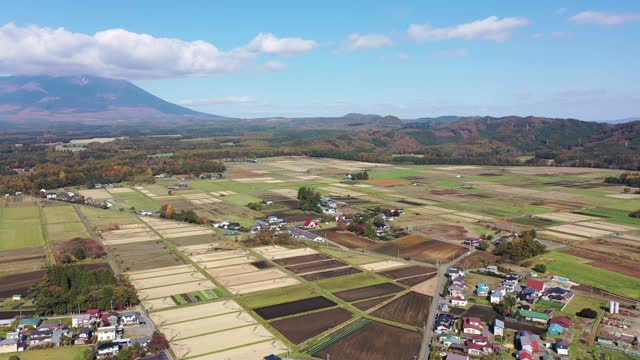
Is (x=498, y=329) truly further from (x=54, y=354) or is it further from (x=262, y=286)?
(x=54, y=354)

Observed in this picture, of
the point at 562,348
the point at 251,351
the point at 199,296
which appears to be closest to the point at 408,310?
the point at 562,348

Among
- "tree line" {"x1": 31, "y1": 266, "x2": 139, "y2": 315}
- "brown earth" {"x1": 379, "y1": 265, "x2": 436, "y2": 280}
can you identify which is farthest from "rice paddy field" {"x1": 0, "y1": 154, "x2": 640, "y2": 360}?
"tree line" {"x1": 31, "y1": 266, "x2": 139, "y2": 315}

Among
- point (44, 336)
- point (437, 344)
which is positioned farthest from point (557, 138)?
point (44, 336)

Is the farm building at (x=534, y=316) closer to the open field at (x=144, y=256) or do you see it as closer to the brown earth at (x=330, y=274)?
the brown earth at (x=330, y=274)

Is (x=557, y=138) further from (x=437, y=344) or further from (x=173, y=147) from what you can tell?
(x=437, y=344)

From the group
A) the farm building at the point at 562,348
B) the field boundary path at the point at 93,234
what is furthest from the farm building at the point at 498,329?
the field boundary path at the point at 93,234

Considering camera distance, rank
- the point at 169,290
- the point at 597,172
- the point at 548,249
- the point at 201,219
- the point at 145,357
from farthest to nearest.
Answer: the point at 597,172 < the point at 201,219 < the point at 548,249 < the point at 169,290 < the point at 145,357
